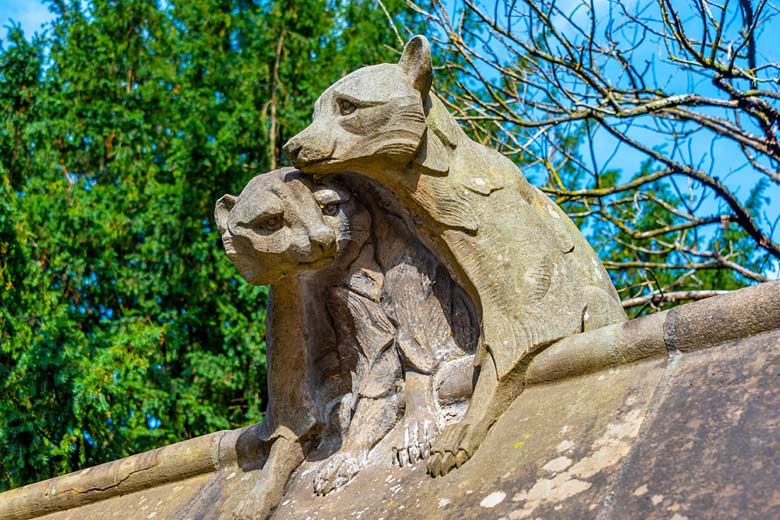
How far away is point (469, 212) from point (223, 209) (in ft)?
3.06

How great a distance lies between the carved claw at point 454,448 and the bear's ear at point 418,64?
118 centimetres

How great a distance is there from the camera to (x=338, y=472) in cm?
382

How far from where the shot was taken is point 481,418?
356 centimetres

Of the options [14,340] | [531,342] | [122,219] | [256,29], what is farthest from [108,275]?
[531,342]

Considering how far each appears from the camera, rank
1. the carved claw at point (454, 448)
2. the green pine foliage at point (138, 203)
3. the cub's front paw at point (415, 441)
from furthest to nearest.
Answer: the green pine foliage at point (138, 203), the cub's front paw at point (415, 441), the carved claw at point (454, 448)

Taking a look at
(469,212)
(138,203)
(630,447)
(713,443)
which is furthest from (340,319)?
(138,203)

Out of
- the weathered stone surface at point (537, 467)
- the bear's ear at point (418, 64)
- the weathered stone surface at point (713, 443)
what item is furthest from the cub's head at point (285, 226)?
the weathered stone surface at point (713, 443)

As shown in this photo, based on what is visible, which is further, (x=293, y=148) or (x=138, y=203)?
(x=138, y=203)

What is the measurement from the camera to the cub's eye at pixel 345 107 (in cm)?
378

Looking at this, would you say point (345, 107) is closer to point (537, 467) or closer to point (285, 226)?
point (285, 226)

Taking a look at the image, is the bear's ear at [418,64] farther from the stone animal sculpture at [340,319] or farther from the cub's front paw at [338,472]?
the cub's front paw at [338,472]

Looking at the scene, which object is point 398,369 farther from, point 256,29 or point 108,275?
point 256,29

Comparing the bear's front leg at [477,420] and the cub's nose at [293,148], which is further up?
the cub's nose at [293,148]

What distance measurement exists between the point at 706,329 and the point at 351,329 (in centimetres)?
146
